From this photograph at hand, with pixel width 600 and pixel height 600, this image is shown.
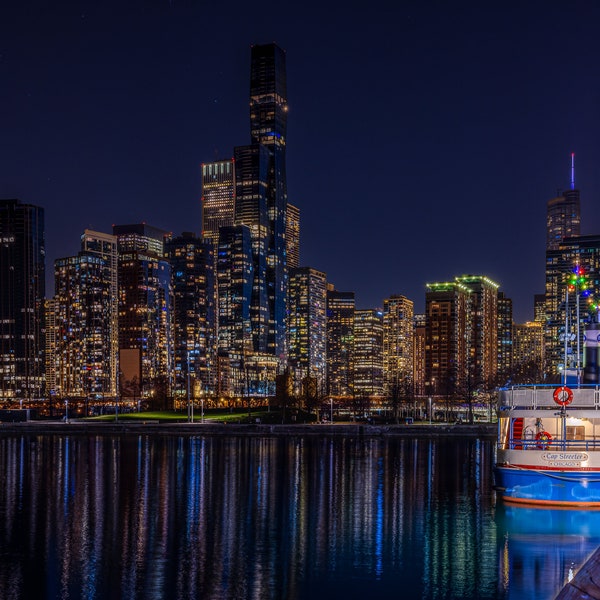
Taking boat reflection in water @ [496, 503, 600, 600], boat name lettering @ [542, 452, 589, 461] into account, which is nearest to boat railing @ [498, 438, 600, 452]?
boat name lettering @ [542, 452, 589, 461]

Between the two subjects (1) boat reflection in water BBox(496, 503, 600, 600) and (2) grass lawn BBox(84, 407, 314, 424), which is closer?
(1) boat reflection in water BBox(496, 503, 600, 600)

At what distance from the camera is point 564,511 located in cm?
3631

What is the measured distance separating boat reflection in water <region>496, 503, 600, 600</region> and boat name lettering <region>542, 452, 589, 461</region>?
7.08 ft

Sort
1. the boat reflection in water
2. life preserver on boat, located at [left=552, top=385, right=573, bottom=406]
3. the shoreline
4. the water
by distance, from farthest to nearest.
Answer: the shoreline < life preserver on boat, located at [left=552, top=385, right=573, bottom=406] < the boat reflection in water < the water

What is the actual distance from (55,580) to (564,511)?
21.6m

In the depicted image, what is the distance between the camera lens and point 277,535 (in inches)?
1236

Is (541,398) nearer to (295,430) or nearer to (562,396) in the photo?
(562,396)

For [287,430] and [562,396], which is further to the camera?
[287,430]

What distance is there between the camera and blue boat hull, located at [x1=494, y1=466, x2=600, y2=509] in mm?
36781

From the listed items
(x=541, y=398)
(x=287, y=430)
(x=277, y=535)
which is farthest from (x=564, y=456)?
(x=287, y=430)

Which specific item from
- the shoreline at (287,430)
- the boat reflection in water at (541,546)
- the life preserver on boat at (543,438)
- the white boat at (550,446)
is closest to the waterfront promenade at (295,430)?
the shoreline at (287,430)

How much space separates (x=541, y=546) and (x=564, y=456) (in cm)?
851

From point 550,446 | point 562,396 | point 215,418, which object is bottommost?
point 215,418

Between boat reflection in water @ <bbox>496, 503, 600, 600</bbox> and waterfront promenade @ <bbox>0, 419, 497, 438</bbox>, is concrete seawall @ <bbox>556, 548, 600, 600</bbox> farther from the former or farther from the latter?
waterfront promenade @ <bbox>0, 419, 497, 438</bbox>
